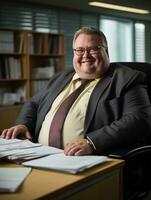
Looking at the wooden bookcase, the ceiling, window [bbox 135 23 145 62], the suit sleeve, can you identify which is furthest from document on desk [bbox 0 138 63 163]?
window [bbox 135 23 145 62]

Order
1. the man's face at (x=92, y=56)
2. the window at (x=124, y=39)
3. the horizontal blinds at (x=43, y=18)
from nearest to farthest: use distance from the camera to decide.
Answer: the man's face at (x=92, y=56) < the horizontal blinds at (x=43, y=18) < the window at (x=124, y=39)

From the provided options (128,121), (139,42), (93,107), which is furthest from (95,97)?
(139,42)

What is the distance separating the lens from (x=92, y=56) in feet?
6.92

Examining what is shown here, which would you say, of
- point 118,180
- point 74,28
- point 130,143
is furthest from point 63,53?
point 118,180

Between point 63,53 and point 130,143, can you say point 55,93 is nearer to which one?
point 130,143

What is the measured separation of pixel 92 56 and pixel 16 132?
666 millimetres

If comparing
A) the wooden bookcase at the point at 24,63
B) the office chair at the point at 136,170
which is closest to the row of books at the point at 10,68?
the wooden bookcase at the point at 24,63

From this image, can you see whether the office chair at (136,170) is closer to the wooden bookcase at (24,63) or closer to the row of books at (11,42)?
the wooden bookcase at (24,63)

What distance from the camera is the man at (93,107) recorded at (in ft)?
5.70

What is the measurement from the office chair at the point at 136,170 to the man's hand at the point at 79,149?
0.37 ft

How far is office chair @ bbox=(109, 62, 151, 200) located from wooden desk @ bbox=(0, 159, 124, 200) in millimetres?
160

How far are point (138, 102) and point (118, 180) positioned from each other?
584 mm

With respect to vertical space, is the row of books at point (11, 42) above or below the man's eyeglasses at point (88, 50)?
above

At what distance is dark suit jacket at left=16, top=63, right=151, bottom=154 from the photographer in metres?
1.73
